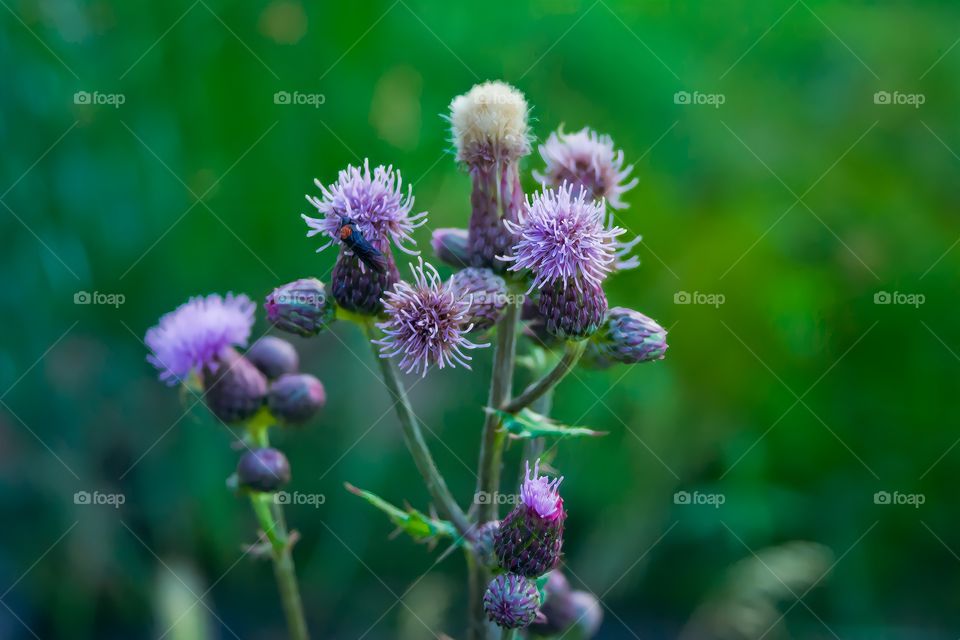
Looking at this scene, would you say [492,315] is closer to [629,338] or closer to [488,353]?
[629,338]

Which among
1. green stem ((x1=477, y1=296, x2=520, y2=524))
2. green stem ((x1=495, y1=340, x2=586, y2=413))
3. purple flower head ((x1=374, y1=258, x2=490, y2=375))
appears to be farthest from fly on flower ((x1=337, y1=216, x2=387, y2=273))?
green stem ((x1=495, y1=340, x2=586, y2=413))

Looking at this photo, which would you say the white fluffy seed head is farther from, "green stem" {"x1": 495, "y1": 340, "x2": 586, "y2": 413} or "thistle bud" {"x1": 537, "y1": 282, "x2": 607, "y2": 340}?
"green stem" {"x1": 495, "y1": 340, "x2": 586, "y2": 413}

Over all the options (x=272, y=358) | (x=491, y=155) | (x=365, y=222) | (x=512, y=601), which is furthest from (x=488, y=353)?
(x=512, y=601)

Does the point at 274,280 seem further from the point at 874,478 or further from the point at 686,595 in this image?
the point at 874,478

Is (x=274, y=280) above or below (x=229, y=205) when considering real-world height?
below

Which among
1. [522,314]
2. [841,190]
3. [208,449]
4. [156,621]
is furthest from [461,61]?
[156,621]

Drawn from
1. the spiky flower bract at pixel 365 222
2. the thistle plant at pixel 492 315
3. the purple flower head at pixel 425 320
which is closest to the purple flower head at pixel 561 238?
the thistle plant at pixel 492 315
